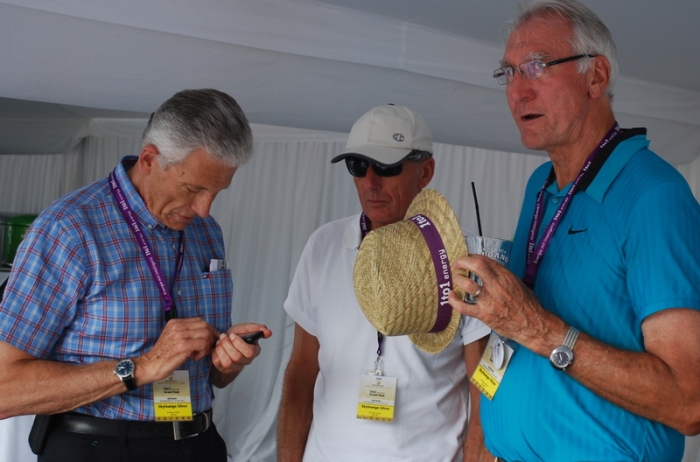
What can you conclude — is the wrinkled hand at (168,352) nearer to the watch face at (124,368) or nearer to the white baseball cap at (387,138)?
the watch face at (124,368)

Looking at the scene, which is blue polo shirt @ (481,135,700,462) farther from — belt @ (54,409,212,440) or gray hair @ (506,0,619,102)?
belt @ (54,409,212,440)

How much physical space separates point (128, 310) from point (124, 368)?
176 mm

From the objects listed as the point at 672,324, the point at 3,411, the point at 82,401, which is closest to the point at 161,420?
the point at 82,401

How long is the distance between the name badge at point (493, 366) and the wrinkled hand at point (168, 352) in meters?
0.75

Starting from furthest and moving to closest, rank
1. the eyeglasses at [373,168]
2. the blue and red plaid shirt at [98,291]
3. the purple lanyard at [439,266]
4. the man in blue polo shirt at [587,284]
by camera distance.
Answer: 1. the eyeglasses at [373,168]
2. the blue and red plaid shirt at [98,291]
3. the purple lanyard at [439,266]
4. the man in blue polo shirt at [587,284]

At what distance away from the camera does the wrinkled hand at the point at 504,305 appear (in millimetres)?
1354

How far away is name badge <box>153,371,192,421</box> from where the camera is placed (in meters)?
1.97

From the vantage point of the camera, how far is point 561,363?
1.38 metres

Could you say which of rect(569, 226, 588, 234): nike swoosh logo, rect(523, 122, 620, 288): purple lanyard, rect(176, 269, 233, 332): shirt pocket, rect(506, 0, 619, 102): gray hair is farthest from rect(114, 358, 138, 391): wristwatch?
rect(506, 0, 619, 102): gray hair

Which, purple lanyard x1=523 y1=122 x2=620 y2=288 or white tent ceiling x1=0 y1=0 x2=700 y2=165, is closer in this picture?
purple lanyard x1=523 y1=122 x2=620 y2=288

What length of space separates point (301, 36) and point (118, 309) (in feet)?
4.48

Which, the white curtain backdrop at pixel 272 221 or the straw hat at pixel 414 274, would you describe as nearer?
the straw hat at pixel 414 274

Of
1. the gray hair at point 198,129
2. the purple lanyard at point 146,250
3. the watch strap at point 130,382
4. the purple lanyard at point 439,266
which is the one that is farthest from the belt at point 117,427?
the purple lanyard at point 439,266

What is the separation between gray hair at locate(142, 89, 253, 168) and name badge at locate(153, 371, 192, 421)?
0.61 metres
